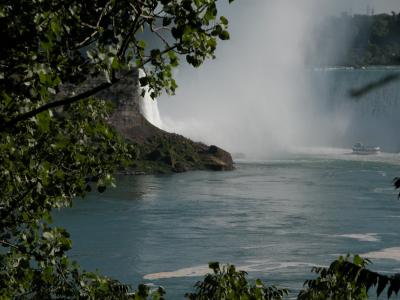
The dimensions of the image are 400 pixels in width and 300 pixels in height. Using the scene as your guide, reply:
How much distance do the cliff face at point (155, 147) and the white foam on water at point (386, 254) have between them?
24.0 m

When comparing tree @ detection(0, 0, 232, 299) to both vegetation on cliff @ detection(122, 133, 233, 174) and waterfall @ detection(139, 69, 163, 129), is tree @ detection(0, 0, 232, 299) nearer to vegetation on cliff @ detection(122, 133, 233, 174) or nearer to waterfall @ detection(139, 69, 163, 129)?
vegetation on cliff @ detection(122, 133, 233, 174)

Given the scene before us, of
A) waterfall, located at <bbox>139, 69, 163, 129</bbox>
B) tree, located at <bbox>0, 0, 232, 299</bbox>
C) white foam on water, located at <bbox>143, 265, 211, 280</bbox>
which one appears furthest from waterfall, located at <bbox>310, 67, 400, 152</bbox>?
tree, located at <bbox>0, 0, 232, 299</bbox>

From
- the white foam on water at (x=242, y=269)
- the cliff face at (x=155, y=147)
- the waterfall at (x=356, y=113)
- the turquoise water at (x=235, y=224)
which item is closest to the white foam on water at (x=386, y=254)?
the turquoise water at (x=235, y=224)

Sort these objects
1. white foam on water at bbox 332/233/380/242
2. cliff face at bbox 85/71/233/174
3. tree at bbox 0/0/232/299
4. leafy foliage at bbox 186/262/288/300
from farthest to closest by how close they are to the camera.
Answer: cliff face at bbox 85/71/233/174 < white foam on water at bbox 332/233/380/242 < leafy foliage at bbox 186/262/288/300 < tree at bbox 0/0/232/299

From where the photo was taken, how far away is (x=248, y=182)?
1663 inches

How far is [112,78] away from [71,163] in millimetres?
2456

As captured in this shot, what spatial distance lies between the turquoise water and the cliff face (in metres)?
3.24

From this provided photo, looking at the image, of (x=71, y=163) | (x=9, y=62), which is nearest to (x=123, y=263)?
(x=71, y=163)

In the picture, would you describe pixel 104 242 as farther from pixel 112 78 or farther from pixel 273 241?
pixel 112 78

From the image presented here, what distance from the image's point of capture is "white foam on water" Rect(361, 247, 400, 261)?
23.3 metres

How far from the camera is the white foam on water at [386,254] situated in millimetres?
23344

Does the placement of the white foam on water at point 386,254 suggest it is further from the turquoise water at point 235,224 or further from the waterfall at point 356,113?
the waterfall at point 356,113

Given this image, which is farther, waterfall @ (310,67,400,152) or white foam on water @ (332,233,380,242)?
waterfall @ (310,67,400,152)

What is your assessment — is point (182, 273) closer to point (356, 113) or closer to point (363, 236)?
point (363, 236)
